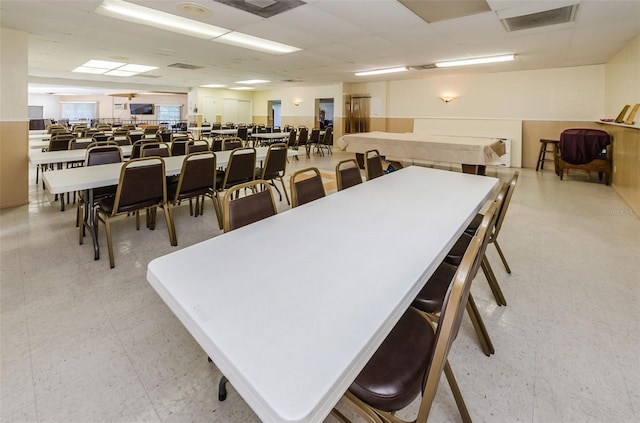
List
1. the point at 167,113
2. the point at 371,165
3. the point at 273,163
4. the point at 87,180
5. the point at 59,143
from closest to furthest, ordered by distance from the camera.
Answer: the point at 87,180 → the point at 371,165 → the point at 273,163 → the point at 59,143 → the point at 167,113

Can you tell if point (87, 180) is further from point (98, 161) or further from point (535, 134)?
point (535, 134)

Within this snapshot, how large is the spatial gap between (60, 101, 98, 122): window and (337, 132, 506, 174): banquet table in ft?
67.0

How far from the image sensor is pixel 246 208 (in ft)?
5.64

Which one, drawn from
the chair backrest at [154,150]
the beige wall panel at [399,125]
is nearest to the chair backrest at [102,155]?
the chair backrest at [154,150]

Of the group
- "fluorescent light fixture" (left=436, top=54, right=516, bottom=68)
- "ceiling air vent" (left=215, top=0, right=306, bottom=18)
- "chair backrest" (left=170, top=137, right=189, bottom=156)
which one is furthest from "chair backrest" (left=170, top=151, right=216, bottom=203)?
"fluorescent light fixture" (left=436, top=54, right=516, bottom=68)

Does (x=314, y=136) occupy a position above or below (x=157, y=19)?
below

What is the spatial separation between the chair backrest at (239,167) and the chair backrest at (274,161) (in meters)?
0.19

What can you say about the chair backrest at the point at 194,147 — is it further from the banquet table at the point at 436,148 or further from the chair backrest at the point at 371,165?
the banquet table at the point at 436,148

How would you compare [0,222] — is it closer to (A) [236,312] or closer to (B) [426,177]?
(A) [236,312]

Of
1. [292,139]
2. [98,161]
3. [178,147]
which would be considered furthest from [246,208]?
[292,139]

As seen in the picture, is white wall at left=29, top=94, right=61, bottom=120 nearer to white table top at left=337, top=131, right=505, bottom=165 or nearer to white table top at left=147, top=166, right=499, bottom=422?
white table top at left=337, top=131, right=505, bottom=165

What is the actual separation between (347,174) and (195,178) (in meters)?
1.55

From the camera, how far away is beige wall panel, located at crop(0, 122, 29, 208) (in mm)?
4301

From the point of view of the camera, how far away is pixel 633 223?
3.91 m
